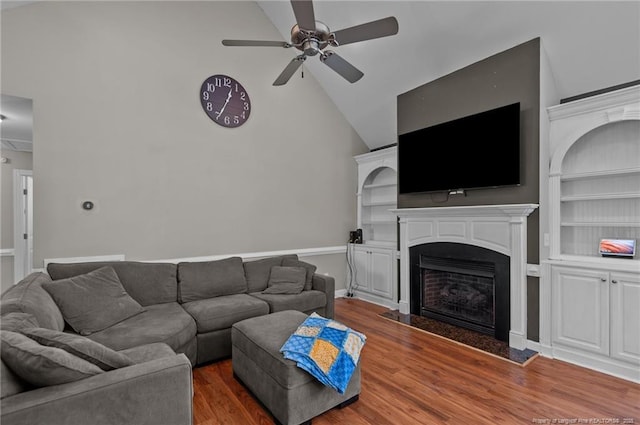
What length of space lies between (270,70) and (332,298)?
3264 mm

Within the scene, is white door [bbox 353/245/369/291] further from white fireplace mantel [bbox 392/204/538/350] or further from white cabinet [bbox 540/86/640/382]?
white cabinet [bbox 540/86/640/382]

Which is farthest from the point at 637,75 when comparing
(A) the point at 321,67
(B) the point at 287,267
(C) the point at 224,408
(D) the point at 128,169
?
(D) the point at 128,169

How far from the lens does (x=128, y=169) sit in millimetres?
3531

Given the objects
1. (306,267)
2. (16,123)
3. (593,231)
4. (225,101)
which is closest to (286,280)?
(306,267)

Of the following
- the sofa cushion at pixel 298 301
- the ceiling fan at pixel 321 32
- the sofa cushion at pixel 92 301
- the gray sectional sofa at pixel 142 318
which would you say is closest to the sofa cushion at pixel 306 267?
the gray sectional sofa at pixel 142 318

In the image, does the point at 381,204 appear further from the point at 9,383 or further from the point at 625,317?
the point at 9,383

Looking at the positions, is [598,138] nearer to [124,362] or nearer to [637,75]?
[637,75]

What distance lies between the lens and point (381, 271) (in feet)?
Answer: 15.9

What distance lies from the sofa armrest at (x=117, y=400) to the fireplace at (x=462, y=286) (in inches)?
125

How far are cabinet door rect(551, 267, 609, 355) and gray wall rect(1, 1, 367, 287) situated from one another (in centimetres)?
311

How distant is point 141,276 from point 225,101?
2.37 meters

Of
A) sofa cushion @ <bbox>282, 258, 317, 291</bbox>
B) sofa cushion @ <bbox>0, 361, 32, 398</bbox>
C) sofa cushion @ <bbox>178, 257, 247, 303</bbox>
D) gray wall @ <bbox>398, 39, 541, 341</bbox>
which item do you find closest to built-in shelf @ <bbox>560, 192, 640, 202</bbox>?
gray wall @ <bbox>398, 39, 541, 341</bbox>

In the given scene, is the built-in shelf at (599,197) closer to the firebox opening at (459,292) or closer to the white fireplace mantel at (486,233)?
the white fireplace mantel at (486,233)

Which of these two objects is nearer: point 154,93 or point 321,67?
point 154,93
